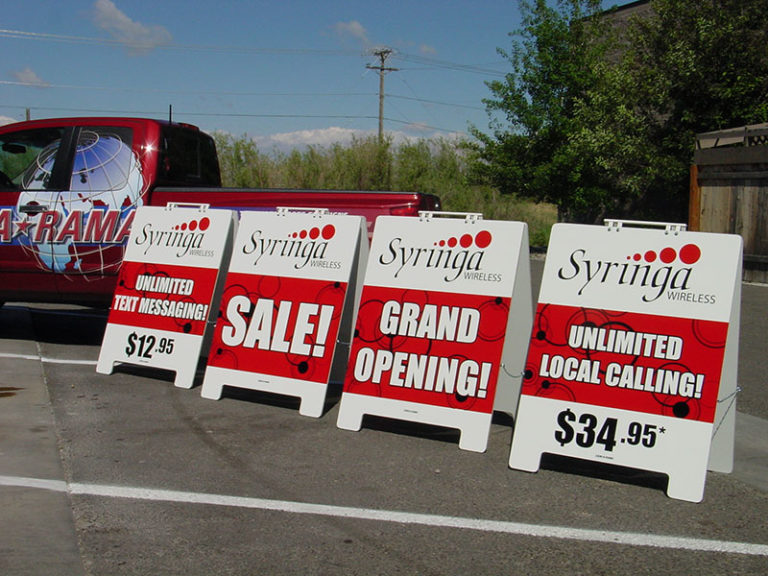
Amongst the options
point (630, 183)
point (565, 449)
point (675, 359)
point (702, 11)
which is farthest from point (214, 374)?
point (702, 11)

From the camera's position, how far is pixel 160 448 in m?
5.39

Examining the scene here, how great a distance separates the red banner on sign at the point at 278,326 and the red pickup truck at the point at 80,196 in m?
1.52

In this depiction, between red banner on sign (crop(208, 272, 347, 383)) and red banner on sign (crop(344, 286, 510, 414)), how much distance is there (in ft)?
1.21

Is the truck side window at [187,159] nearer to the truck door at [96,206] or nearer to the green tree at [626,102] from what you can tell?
the truck door at [96,206]

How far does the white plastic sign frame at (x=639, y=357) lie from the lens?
4.91 meters

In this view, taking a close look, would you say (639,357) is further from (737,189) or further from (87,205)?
(737,189)

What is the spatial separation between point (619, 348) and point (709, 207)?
11997mm

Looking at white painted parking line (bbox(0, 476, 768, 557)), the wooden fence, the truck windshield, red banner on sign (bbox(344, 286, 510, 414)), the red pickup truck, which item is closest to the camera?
white painted parking line (bbox(0, 476, 768, 557))

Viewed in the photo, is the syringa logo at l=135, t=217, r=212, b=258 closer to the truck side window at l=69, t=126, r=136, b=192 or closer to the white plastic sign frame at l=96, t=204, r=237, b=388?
the white plastic sign frame at l=96, t=204, r=237, b=388

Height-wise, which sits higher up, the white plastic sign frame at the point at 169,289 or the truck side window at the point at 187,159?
the truck side window at the point at 187,159

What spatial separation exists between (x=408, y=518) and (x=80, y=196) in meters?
5.61

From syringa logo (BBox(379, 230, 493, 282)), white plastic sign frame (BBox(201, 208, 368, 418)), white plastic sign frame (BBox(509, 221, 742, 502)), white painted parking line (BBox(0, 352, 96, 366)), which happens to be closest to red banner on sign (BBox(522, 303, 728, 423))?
white plastic sign frame (BBox(509, 221, 742, 502))

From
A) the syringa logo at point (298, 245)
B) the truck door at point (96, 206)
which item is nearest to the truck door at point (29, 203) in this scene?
the truck door at point (96, 206)

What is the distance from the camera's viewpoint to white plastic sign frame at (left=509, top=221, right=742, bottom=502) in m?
4.91
